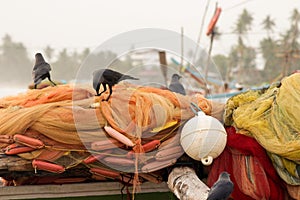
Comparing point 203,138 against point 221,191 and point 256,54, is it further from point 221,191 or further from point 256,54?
point 256,54

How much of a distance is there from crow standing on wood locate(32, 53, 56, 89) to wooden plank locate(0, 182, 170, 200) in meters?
1.01

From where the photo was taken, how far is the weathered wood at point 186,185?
2279 mm

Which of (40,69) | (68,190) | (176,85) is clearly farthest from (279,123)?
(40,69)

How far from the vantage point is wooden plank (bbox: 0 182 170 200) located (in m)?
2.86

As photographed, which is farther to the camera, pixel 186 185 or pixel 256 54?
pixel 256 54

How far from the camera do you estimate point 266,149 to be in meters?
2.52

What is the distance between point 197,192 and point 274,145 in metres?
0.58

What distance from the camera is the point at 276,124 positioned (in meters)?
2.54

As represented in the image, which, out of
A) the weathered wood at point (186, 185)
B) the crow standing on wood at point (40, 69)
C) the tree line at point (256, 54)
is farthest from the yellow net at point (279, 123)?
the tree line at point (256, 54)

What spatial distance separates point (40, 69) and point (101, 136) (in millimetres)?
1122

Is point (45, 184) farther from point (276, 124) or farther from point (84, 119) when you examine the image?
point (276, 124)

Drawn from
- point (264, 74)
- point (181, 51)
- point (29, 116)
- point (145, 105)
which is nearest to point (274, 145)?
point (145, 105)

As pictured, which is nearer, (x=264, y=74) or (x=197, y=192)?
(x=197, y=192)

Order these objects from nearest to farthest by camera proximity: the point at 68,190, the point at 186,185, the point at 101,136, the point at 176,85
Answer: the point at 186,185
the point at 101,136
the point at 68,190
the point at 176,85
